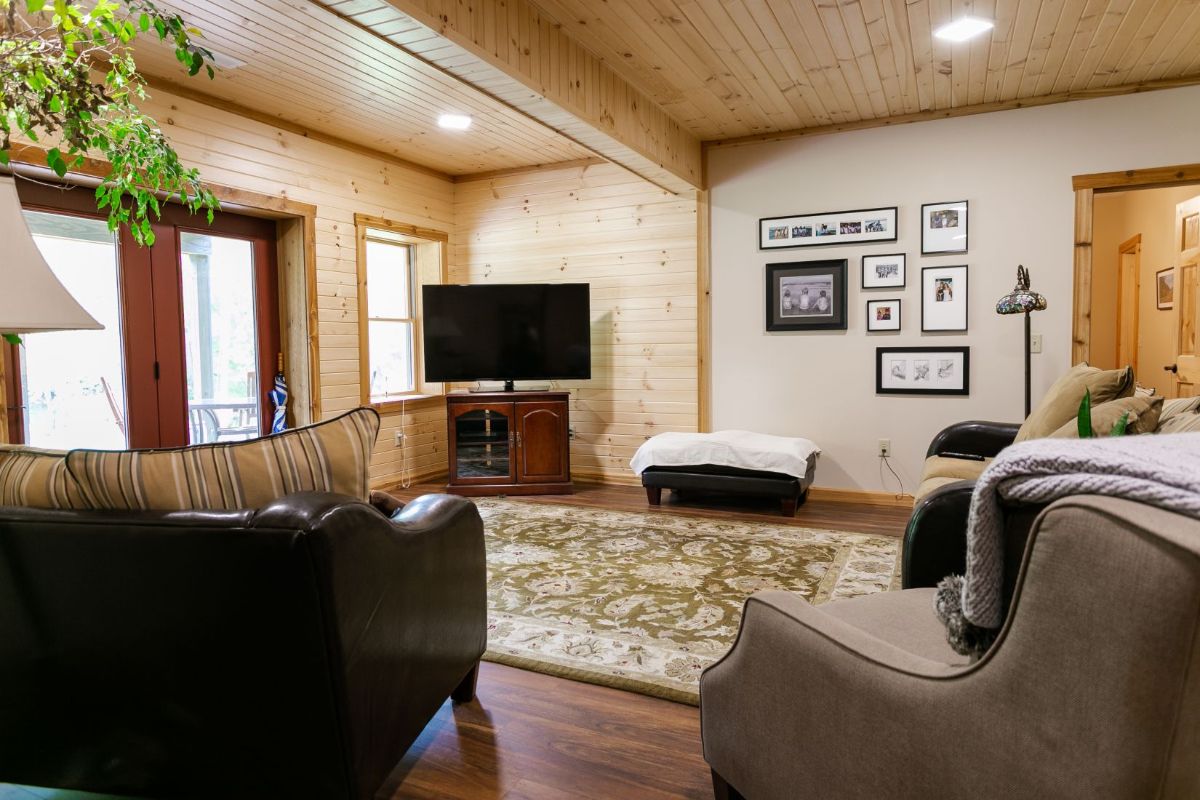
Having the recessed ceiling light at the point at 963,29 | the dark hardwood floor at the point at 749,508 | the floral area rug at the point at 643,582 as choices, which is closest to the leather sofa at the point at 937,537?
the floral area rug at the point at 643,582

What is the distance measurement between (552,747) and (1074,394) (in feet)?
7.36

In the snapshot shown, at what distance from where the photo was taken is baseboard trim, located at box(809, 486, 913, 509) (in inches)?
194

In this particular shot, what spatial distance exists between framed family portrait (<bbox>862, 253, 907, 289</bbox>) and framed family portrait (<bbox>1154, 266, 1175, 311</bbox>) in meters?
2.46

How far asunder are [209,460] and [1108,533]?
5.01ft

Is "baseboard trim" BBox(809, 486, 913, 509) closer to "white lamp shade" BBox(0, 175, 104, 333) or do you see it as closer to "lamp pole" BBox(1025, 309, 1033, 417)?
"lamp pole" BBox(1025, 309, 1033, 417)

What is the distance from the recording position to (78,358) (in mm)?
3838

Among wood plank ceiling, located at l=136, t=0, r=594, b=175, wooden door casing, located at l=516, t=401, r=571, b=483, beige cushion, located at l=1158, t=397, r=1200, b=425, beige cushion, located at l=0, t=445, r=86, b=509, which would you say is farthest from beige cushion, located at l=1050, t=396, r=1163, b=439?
wooden door casing, located at l=516, t=401, r=571, b=483

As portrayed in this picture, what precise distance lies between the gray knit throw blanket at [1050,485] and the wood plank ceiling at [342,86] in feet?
7.82

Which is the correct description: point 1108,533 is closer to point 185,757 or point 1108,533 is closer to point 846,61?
point 185,757

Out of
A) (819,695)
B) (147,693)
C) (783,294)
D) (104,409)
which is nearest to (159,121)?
(104,409)

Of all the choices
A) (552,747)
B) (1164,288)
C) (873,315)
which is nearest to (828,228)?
(873,315)

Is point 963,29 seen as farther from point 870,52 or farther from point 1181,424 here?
point 1181,424

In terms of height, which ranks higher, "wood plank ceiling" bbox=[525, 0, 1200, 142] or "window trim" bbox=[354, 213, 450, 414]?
"wood plank ceiling" bbox=[525, 0, 1200, 142]

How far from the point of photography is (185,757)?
1.52 metres
